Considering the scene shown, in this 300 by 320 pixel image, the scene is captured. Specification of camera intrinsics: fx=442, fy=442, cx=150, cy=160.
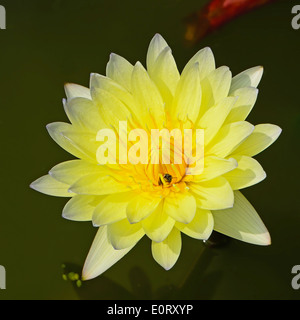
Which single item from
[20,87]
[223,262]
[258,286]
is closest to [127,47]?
[20,87]

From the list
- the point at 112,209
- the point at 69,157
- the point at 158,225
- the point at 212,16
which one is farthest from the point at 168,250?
the point at 212,16

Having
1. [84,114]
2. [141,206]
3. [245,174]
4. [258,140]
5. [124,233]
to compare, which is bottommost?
[124,233]

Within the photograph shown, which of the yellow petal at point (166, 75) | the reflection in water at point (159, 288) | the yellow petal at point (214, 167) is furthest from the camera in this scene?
the reflection in water at point (159, 288)

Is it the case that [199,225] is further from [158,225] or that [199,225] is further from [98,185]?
[98,185]

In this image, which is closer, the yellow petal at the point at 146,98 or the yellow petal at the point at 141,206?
the yellow petal at the point at 141,206

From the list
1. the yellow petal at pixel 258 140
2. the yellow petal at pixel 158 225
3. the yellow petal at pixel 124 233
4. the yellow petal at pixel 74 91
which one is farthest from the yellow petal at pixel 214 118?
the yellow petal at pixel 74 91

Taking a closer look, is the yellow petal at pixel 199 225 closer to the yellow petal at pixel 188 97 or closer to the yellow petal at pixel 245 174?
the yellow petal at pixel 245 174

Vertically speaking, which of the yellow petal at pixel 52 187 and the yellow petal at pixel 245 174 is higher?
the yellow petal at pixel 245 174
